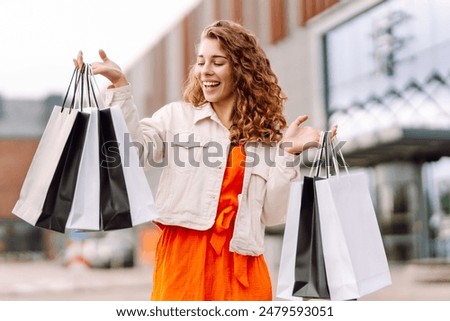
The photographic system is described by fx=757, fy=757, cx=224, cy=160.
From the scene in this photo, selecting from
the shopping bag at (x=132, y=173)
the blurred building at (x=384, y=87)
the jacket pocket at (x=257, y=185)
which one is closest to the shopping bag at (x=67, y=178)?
the shopping bag at (x=132, y=173)

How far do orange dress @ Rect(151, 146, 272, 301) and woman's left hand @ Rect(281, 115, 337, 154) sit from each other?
0.18 metres

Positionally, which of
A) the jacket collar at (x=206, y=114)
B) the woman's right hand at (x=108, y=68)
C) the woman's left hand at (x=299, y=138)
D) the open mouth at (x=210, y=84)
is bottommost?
the woman's left hand at (x=299, y=138)

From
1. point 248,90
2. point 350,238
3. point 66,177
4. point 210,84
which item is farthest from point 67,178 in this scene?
point 350,238

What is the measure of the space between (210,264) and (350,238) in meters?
0.46

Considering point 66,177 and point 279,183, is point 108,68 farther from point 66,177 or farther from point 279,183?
point 279,183

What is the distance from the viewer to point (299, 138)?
2463mm

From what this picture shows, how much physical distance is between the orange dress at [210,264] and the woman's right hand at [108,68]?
1.43ft

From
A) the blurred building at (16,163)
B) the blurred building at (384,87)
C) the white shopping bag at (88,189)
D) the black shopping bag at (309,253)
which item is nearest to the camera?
the white shopping bag at (88,189)

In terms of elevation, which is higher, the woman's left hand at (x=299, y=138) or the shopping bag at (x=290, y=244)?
the woman's left hand at (x=299, y=138)

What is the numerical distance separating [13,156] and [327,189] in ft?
151

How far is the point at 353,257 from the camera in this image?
2432 mm

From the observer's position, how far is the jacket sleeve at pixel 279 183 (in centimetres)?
242

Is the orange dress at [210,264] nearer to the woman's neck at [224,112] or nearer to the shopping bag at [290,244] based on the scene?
the shopping bag at [290,244]
